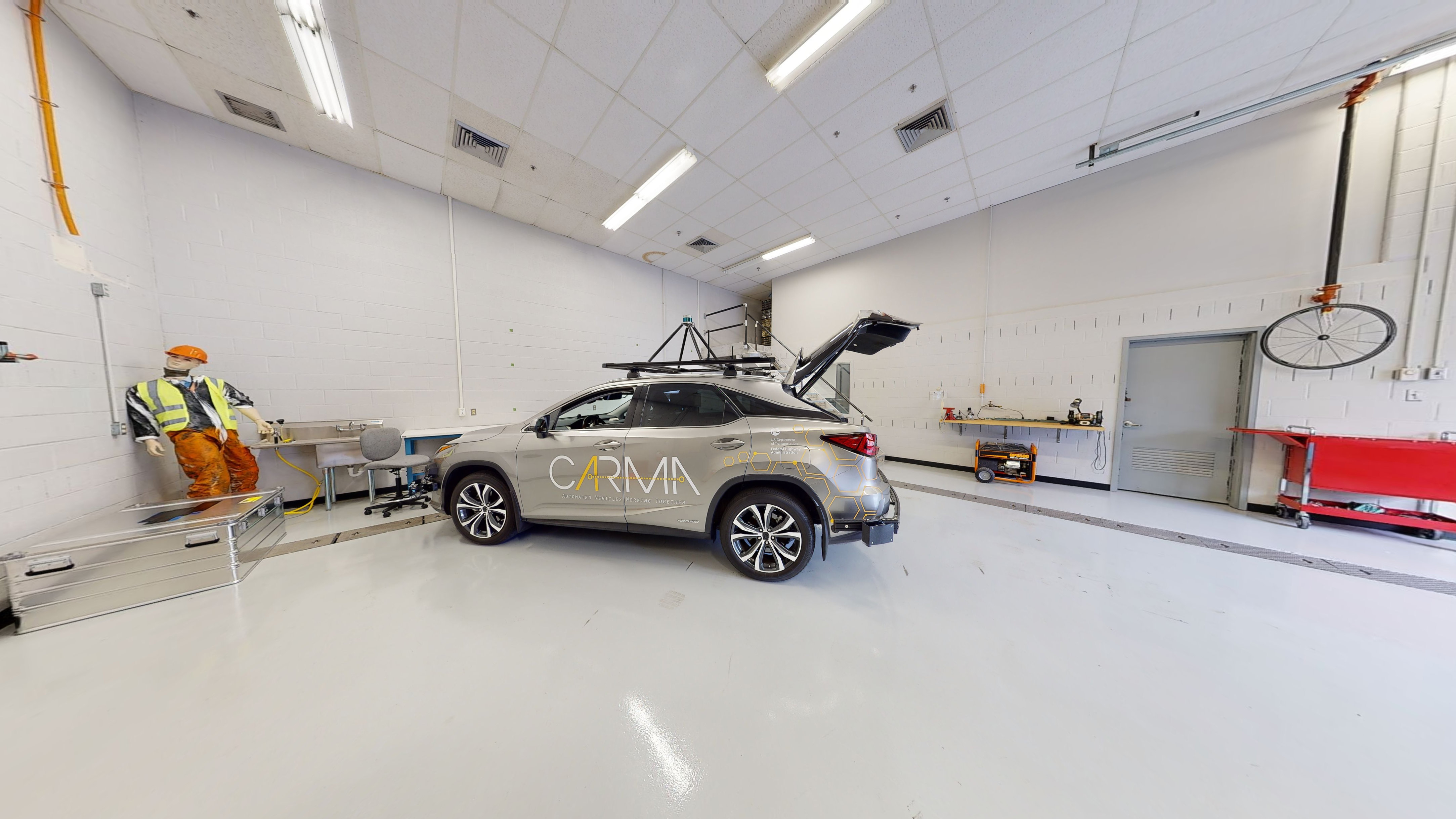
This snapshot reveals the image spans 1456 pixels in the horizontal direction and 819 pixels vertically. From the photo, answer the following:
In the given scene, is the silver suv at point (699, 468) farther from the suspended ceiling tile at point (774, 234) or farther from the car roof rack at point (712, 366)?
the suspended ceiling tile at point (774, 234)

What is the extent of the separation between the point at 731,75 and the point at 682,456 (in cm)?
287

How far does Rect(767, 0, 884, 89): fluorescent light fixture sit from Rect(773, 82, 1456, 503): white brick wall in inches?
138

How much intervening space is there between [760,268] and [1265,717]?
633 cm

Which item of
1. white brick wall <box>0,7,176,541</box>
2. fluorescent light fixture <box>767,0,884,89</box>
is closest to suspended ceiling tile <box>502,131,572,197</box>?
fluorescent light fixture <box>767,0,884,89</box>

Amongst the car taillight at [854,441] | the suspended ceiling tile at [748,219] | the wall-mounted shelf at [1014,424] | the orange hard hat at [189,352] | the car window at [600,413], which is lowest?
the wall-mounted shelf at [1014,424]

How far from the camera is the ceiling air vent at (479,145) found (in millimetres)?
3252

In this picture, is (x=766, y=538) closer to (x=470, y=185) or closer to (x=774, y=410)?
(x=774, y=410)

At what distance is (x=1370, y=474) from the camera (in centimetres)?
298

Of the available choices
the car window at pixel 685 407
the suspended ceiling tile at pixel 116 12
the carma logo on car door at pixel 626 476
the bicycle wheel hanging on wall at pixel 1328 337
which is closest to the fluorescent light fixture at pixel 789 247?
the car window at pixel 685 407

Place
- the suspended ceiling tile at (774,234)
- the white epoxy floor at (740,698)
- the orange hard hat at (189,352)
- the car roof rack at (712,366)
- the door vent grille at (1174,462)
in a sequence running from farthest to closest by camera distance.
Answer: the suspended ceiling tile at (774,234)
the door vent grille at (1174,462)
the car roof rack at (712,366)
the orange hard hat at (189,352)
the white epoxy floor at (740,698)

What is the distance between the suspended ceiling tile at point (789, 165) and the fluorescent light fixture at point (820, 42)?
2.15ft

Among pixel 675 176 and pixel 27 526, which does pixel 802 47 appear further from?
pixel 27 526

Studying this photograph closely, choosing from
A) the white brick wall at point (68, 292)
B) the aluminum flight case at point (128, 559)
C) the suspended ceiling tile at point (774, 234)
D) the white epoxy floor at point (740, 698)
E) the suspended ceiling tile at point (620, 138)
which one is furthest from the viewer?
the suspended ceiling tile at point (774, 234)

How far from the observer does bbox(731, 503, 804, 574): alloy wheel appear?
7.50ft
